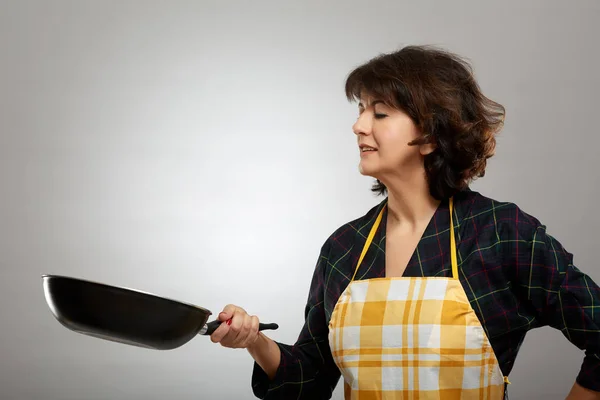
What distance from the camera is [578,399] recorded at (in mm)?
1412

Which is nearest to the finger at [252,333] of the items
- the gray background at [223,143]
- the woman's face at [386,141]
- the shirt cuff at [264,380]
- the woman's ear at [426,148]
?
the shirt cuff at [264,380]

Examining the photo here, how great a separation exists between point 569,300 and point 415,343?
0.94 feet

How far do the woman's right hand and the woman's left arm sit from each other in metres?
0.52

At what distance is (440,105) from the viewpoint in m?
1.48

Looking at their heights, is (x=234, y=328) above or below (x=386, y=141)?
below

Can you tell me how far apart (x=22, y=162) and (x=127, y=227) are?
0.50 metres

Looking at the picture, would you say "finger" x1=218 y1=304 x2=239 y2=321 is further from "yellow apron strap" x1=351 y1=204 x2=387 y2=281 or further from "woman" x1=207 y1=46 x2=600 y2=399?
"yellow apron strap" x1=351 y1=204 x2=387 y2=281

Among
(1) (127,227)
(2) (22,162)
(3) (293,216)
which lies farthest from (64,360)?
(3) (293,216)

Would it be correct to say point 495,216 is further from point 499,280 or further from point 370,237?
point 370,237

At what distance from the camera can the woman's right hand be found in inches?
54.6

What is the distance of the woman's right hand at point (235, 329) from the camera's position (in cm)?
139

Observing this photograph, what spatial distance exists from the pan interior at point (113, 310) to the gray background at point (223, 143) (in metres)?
1.86

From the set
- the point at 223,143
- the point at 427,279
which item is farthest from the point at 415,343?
the point at 223,143

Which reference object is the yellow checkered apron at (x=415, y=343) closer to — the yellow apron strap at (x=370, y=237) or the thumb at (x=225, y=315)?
the yellow apron strap at (x=370, y=237)
